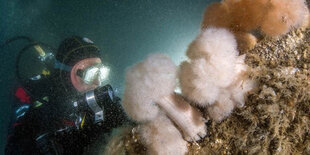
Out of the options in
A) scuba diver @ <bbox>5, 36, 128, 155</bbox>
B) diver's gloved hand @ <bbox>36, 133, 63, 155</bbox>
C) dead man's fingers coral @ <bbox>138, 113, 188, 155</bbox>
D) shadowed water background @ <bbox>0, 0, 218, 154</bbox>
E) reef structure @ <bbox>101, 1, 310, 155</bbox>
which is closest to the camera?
reef structure @ <bbox>101, 1, 310, 155</bbox>

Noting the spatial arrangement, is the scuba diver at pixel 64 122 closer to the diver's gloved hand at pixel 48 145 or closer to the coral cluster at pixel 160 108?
the diver's gloved hand at pixel 48 145

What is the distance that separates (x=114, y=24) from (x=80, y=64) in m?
26.6

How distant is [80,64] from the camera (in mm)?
4637

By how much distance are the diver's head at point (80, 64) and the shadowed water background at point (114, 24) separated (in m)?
14.6

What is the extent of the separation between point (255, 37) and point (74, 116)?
301 cm

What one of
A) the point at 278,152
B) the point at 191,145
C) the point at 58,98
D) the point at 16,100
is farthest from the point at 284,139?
the point at 16,100

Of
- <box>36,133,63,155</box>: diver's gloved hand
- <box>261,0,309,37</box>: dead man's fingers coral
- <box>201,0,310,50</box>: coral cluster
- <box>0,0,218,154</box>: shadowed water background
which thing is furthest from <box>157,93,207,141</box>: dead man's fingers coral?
<box>0,0,218,154</box>: shadowed water background

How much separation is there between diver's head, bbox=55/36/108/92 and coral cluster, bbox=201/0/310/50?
3.18 metres

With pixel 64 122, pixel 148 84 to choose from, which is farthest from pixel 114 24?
pixel 148 84

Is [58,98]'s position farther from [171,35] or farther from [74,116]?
[171,35]

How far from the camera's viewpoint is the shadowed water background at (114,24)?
22.4m

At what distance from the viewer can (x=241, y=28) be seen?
1861 millimetres

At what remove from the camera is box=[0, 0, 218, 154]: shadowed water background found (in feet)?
73.5

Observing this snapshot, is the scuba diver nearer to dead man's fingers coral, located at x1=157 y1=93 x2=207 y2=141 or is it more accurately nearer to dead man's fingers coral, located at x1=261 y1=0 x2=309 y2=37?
dead man's fingers coral, located at x1=157 y1=93 x2=207 y2=141
